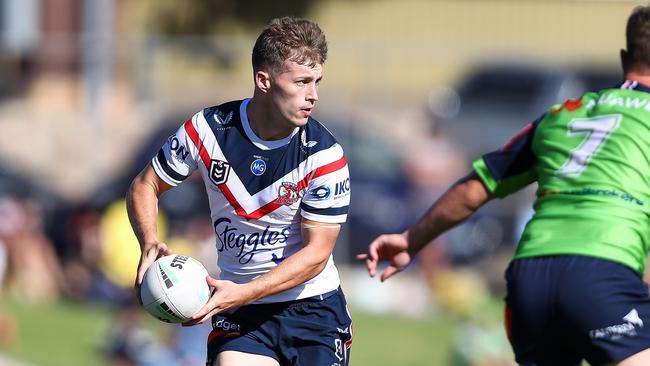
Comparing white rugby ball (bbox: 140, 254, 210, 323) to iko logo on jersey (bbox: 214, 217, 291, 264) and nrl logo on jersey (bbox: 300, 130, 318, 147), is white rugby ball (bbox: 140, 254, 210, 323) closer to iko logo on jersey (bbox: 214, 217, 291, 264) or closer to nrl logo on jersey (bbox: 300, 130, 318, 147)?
iko logo on jersey (bbox: 214, 217, 291, 264)

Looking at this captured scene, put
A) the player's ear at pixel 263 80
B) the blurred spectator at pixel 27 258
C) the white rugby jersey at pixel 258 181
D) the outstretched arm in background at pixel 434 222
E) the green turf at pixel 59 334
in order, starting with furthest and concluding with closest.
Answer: the blurred spectator at pixel 27 258 → the green turf at pixel 59 334 → the outstretched arm in background at pixel 434 222 → the white rugby jersey at pixel 258 181 → the player's ear at pixel 263 80

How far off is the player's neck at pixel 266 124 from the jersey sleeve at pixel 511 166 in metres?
0.96

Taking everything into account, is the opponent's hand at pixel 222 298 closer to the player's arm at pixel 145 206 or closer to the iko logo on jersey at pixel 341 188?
the player's arm at pixel 145 206

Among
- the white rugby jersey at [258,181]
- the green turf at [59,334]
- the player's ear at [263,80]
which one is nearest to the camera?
the player's ear at [263,80]

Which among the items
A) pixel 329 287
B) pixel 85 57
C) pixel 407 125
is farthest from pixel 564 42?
pixel 329 287

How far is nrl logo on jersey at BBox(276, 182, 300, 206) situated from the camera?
5586mm

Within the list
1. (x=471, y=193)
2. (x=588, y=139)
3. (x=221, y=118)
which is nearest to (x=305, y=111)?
(x=221, y=118)

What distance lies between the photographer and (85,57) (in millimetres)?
19078

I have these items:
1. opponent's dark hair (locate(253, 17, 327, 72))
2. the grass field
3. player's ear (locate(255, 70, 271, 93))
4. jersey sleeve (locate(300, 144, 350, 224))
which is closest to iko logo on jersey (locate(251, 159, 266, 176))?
jersey sleeve (locate(300, 144, 350, 224))

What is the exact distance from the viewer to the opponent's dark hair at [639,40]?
17.8ft

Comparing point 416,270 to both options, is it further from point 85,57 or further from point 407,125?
point 85,57

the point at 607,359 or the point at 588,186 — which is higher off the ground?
the point at 588,186

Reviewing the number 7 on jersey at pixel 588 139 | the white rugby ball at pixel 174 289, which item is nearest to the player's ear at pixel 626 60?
the number 7 on jersey at pixel 588 139

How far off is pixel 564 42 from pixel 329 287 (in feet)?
61.5
